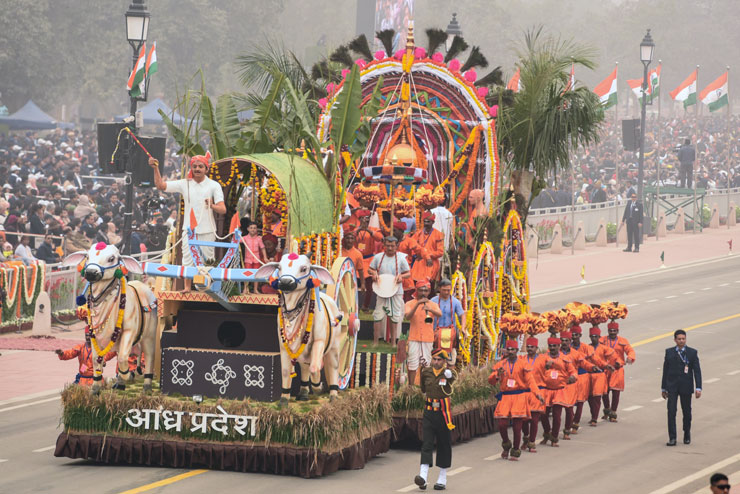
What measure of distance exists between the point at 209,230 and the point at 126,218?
9694mm

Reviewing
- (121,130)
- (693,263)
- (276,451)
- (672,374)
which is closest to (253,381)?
(276,451)

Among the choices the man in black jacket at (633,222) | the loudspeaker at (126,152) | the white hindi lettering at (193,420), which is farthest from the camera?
the man in black jacket at (633,222)

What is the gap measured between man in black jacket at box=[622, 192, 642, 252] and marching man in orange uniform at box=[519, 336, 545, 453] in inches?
999

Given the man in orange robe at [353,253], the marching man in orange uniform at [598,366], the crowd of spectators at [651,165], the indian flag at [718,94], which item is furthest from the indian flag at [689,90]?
the man in orange robe at [353,253]

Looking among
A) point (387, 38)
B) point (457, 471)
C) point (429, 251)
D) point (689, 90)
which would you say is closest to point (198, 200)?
point (429, 251)

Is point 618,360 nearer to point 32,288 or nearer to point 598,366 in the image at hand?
point 598,366

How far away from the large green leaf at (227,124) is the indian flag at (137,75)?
8.09m

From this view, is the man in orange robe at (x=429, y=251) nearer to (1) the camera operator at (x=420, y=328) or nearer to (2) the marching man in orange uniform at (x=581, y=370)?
(1) the camera operator at (x=420, y=328)

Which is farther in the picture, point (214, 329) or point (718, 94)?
point (718, 94)

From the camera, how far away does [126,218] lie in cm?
2856

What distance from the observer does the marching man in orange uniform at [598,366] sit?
22156mm

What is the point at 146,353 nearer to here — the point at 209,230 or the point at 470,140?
the point at 209,230

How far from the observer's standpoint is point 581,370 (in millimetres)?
21859

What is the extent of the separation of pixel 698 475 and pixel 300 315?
5.60 meters
